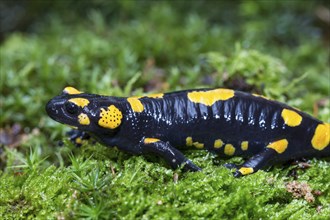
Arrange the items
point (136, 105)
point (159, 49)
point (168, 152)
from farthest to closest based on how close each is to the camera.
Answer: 1. point (159, 49)
2. point (136, 105)
3. point (168, 152)

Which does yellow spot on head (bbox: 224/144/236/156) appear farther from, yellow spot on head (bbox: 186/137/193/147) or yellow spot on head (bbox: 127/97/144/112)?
yellow spot on head (bbox: 127/97/144/112)

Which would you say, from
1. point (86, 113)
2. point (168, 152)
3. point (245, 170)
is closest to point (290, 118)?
point (245, 170)

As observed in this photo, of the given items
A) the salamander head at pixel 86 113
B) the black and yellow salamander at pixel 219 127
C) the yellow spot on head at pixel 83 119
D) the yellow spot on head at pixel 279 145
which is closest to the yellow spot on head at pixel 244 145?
the black and yellow salamander at pixel 219 127

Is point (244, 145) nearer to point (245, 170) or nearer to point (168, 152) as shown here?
point (245, 170)

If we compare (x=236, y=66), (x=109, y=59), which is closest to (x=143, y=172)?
(x=236, y=66)

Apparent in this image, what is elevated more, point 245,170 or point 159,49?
point 159,49

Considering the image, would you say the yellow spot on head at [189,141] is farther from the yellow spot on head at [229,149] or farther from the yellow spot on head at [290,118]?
the yellow spot on head at [290,118]
